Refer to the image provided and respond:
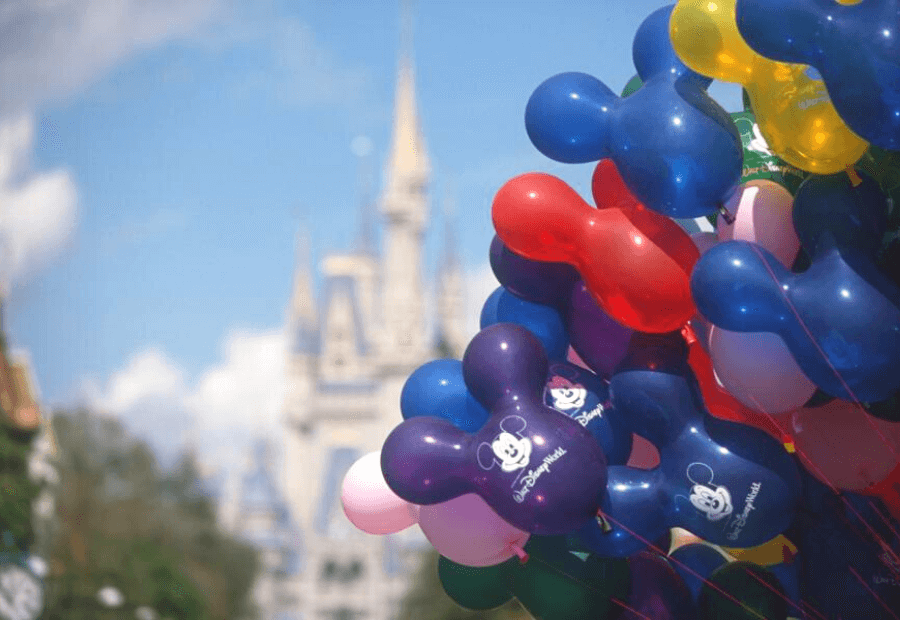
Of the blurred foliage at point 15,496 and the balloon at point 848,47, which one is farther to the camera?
the blurred foliage at point 15,496

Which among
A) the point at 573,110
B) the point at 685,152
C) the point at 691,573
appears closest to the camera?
the point at 685,152

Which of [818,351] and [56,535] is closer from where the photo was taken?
[818,351]

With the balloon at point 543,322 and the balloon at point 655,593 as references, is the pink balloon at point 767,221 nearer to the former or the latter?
the balloon at point 543,322

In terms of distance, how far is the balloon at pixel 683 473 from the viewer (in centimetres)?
641

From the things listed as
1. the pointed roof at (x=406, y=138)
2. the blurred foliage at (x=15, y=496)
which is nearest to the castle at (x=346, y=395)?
the pointed roof at (x=406, y=138)

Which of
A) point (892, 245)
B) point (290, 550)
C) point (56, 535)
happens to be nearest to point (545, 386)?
point (892, 245)

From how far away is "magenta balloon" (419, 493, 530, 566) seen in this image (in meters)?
7.07

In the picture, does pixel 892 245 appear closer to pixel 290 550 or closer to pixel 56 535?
pixel 56 535

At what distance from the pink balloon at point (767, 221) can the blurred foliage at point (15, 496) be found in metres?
19.5

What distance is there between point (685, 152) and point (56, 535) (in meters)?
29.9

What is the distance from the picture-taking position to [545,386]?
6.91 metres

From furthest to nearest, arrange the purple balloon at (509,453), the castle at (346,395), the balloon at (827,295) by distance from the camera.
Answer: the castle at (346,395) → the purple balloon at (509,453) → the balloon at (827,295)

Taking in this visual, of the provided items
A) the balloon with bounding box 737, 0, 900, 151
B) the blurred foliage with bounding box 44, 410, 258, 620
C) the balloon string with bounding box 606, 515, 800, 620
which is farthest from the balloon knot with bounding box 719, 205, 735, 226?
the blurred foliage with bounding box 44, 410, 258, 620

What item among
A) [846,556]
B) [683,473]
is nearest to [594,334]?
[683,473]
